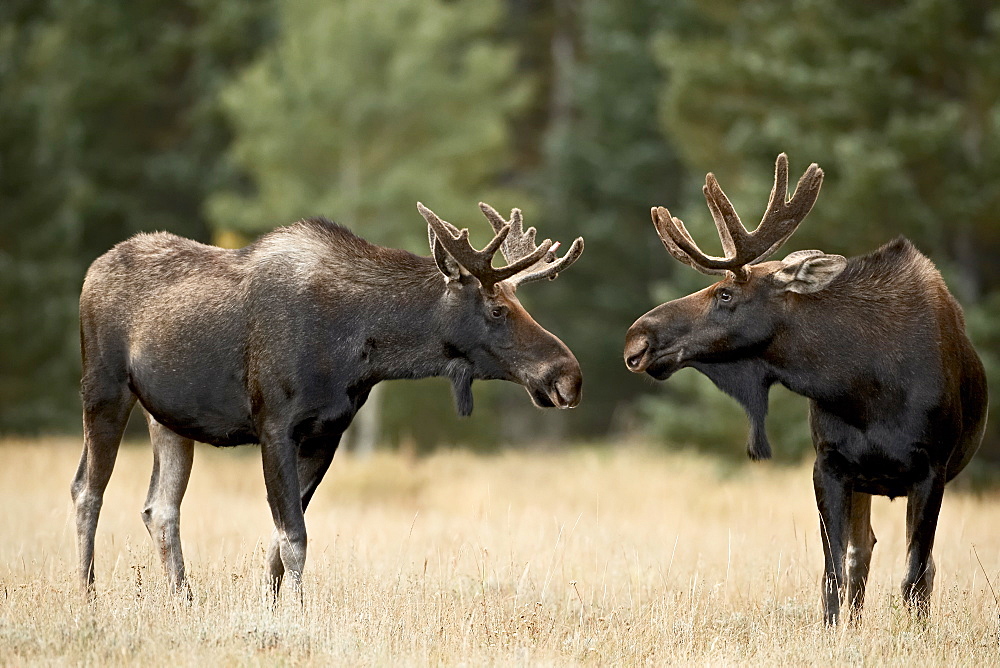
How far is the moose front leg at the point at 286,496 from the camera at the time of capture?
7.35 meters

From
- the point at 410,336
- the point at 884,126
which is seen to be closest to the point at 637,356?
the point at 410,336

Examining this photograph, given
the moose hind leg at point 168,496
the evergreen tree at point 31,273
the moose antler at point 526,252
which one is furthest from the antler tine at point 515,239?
the evergreen tree at point 31,273

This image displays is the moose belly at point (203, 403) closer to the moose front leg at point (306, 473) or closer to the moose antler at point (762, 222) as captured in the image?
the moose front leg at point (306, 473)

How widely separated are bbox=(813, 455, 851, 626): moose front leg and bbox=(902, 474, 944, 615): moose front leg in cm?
36

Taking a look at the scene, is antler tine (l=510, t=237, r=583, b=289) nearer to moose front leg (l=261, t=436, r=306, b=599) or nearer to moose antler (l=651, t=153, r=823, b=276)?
moose antler (l=651, t=153, r=823, b=276)

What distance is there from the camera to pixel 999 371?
15.3 m

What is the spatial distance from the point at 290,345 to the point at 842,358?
3242 mm

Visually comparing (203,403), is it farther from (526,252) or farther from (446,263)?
(526,252)

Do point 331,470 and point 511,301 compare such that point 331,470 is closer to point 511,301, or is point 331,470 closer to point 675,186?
point 511,301

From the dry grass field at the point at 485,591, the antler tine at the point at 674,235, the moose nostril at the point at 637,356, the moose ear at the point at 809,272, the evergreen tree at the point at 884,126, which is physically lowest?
the dry grass field at the point at 485,591

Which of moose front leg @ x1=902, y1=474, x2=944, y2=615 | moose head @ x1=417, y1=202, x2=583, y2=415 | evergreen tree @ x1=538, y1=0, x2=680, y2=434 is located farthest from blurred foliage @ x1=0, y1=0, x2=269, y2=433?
moose front leg @ x1=902, y1=474, x2=944, y2=615

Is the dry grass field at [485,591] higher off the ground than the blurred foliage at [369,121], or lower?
lower

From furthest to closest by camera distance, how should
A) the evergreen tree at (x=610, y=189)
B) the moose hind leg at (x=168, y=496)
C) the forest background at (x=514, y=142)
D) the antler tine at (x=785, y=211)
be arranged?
the evergreen tree at (x=610, y=189)
the forest background at (x=514, y=142)
the moose hind leg at (x=168, y=496)
the antler tine at (x=785, y=211)

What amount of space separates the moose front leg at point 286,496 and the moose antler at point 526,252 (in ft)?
5.79
